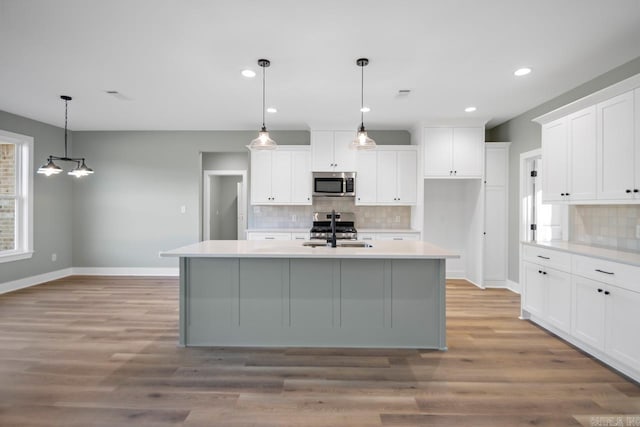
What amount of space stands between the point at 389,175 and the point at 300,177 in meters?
1.44

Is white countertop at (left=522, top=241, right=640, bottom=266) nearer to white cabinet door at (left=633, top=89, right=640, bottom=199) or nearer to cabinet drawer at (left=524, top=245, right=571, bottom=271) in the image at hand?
cabinet drawer at (left=524, top=245, right=571, bottom=271)

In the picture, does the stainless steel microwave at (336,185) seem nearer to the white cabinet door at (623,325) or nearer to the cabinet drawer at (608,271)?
the cabinet drawer at (608,271)

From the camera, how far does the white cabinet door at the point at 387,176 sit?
5.30 metres

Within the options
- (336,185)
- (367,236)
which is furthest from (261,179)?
(367,236)

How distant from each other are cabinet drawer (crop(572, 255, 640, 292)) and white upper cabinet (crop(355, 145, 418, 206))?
106 inches

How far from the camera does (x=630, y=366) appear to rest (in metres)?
2.33

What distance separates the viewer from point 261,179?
17.8 feet

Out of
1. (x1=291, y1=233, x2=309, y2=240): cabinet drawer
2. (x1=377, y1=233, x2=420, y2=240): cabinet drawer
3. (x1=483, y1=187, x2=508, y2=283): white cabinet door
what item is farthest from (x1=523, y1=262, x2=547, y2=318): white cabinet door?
Result: (x1=291, y1=233, x2=309, y2=240): cabinet drawer

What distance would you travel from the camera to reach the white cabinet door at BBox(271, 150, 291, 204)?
541 cm

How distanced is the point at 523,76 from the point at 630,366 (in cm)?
267

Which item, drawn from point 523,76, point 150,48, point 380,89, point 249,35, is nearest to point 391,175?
point 380,89

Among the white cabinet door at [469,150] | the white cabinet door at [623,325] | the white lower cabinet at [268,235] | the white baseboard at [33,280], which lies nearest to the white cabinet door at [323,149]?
the white lower cabinet at [268,235]

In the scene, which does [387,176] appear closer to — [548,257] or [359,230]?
[359,230]

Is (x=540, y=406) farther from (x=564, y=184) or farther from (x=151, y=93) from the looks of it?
(x=151, y=93)
